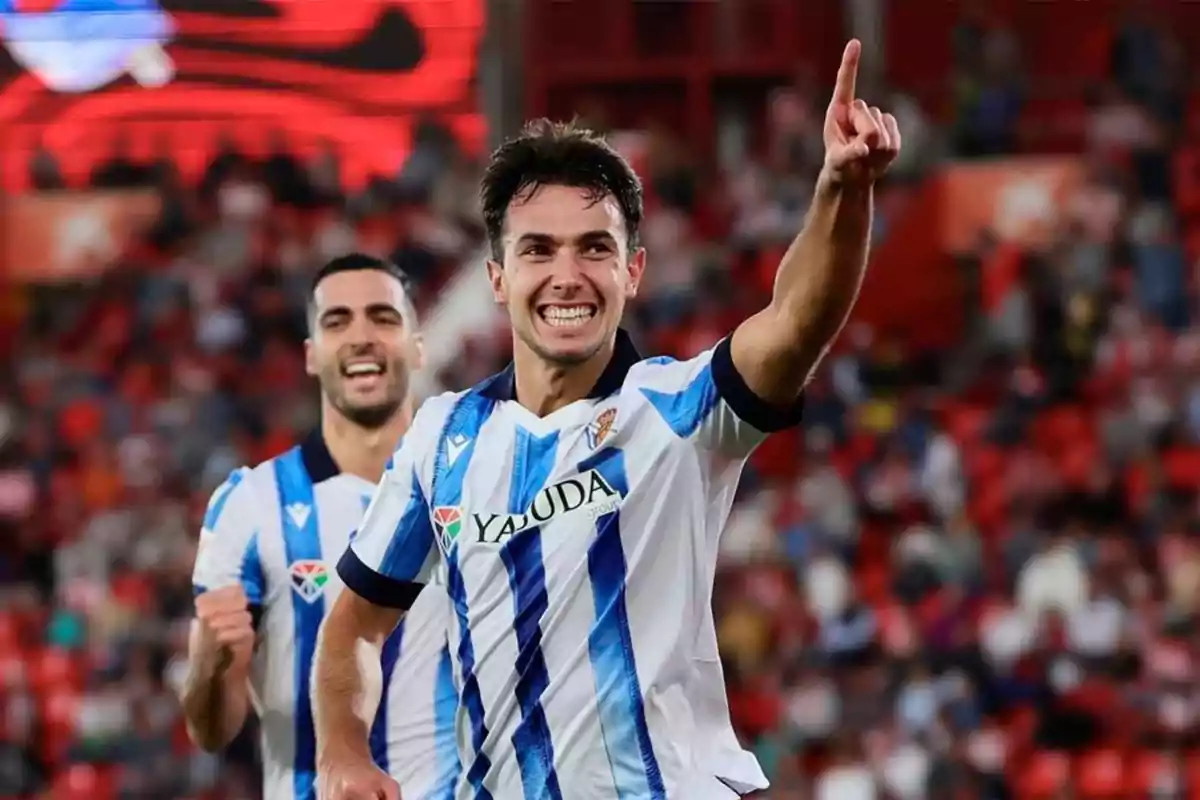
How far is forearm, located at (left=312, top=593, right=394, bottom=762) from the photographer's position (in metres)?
3.81

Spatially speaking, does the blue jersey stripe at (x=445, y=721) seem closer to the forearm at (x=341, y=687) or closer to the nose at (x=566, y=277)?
the forearm at (x=341, y=687)

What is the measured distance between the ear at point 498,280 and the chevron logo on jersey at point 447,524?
39 centimetres

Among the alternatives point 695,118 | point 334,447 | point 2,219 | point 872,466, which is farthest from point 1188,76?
point 334,447

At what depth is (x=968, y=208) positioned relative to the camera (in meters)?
15.6

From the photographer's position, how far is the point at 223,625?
4.60m

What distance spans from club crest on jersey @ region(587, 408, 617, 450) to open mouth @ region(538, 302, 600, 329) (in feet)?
0.53

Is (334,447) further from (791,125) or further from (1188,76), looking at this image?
(1188,76)

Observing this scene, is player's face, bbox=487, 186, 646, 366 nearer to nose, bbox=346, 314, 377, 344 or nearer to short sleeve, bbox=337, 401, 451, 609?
short sleeve, bbox=337, 401, 451, 609

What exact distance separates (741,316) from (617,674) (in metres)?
10.5

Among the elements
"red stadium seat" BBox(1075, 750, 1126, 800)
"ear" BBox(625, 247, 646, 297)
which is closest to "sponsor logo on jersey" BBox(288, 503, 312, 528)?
"ear" BBox(625, 247, 646, 297)

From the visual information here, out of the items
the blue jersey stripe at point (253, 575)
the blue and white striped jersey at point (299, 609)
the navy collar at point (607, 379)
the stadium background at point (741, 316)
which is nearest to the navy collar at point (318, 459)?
the blue and white striped jersey at point (299, 609)

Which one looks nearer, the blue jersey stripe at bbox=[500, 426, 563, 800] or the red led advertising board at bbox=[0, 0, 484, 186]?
the blue jersey stripe at bbox=[500, 426, 563, 800]

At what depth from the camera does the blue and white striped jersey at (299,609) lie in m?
4.73

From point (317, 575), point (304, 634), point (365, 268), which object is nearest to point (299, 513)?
point (317, 575)
